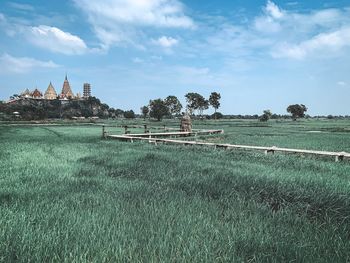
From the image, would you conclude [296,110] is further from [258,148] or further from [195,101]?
[258,148]

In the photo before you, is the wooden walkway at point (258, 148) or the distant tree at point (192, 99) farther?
the distant tree at point (192, 99)

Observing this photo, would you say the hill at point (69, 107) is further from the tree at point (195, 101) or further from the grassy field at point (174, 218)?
the grassy field at point (174, 218)

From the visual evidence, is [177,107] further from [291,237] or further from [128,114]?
[291,237]

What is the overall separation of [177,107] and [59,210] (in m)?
141

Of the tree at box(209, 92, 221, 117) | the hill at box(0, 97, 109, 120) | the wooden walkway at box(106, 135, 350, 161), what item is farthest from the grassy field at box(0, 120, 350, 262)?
the hill at box(0, 97, 109, 120)

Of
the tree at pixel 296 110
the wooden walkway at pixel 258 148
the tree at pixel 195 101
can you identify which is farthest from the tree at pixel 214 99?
the wooden walkway at pixel 258 148

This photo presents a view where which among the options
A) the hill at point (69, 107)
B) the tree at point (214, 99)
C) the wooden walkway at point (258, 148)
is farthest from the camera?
the hill at point (69, 107)

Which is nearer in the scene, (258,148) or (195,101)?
(258,148)

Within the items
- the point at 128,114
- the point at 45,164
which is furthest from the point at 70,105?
the point at 45,164

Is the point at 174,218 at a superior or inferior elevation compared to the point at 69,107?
inferior

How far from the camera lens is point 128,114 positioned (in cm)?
17812

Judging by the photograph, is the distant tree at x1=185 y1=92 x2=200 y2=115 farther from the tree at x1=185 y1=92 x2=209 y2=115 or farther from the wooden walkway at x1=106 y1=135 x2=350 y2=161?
the wooden walkway at x1=106 y1=135 x2=350 y2=161

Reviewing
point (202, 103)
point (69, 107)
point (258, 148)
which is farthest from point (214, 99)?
point (258, 148)

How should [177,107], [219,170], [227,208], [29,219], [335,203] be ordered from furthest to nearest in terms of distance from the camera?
[177,107] → [219,170] → [335,203] → [227,208] → [29,219]
